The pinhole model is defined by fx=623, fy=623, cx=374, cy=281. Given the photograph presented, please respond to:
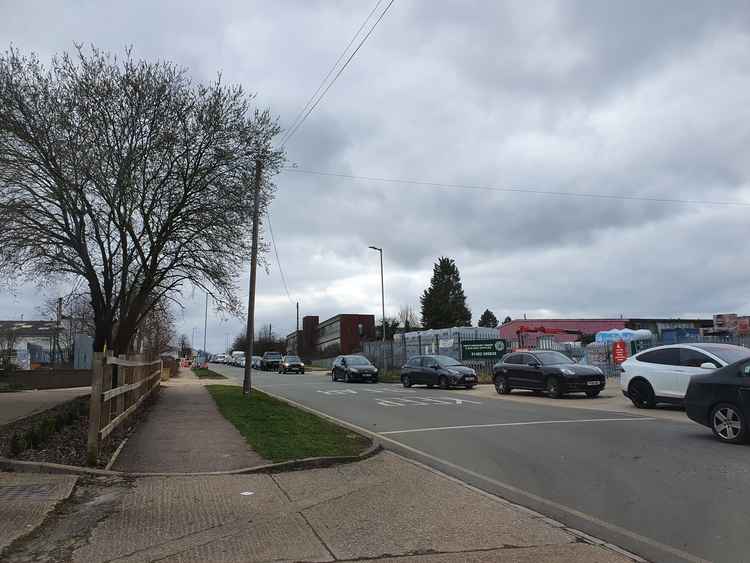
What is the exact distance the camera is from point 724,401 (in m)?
9.57

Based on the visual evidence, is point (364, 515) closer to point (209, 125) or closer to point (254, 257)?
point (209, 125)

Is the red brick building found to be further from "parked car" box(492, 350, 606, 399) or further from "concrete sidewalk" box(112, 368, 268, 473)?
"concrete sidewalk" box(112, 368, 268, 473)

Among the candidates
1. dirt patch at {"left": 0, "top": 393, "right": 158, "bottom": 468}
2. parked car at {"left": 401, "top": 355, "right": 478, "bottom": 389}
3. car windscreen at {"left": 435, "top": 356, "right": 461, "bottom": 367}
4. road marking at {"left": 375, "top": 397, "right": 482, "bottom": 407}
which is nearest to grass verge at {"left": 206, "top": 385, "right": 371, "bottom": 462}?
dirt patch at {"left": 0, "top": 393, "right": 158, "bottom": 468}

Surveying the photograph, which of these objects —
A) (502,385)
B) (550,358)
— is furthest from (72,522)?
(502,385)

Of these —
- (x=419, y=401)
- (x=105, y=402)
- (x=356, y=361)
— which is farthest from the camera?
(x=356, y=361)

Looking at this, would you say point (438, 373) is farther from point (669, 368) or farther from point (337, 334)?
point (337, 334)

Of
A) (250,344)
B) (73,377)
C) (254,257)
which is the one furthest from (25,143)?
(73,377)

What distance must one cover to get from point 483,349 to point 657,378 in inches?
702

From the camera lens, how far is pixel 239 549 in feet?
15.7

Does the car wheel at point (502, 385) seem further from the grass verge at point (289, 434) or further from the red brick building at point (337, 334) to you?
the red brick building at point (337, 334)

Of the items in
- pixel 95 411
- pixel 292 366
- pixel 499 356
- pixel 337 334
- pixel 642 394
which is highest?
pixel 337 334

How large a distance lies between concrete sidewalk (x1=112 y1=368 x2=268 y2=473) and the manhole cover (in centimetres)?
127

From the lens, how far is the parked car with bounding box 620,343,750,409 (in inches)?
545

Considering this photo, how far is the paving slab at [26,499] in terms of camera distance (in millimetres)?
5117
